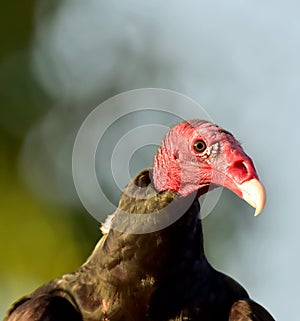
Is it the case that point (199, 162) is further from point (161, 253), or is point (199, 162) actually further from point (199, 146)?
point (161, 253)

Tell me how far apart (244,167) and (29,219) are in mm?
6391

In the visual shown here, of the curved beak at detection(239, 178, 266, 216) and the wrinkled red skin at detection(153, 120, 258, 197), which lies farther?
the wrinkled red skin at detection(153, 120, 258, 197)

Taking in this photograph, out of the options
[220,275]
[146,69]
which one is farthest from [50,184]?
[220,275]

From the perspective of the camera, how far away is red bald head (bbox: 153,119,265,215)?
640 centimetres

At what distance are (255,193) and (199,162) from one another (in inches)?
19.5

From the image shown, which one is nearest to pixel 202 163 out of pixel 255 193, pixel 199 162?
pixel 199 162

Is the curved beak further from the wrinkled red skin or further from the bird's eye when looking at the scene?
the bird's eye

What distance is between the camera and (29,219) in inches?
494

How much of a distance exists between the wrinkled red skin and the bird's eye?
0.02 m

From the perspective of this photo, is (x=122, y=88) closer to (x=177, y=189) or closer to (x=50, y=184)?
(x=50, y=184)

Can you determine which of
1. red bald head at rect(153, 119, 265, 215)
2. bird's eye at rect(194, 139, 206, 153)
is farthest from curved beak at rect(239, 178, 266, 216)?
bird's eye at rect(194, 139, 206, 153)

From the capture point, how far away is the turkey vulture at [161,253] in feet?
21.9

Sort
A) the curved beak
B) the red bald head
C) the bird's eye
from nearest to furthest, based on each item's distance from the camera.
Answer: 1. the curved beak
2. the red bald head
3. the bird's eye

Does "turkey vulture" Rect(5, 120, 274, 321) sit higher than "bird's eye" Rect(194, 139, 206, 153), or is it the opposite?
"bird's eye" Rect(194, 139, 206, 153)
